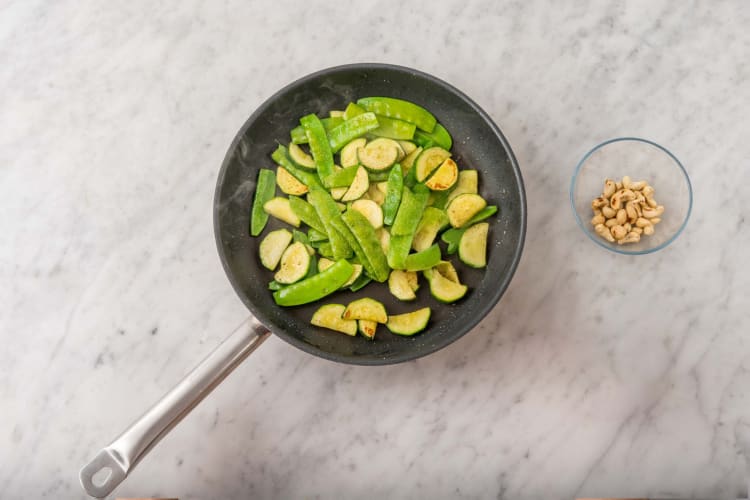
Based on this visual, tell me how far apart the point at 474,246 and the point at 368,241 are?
21 cm

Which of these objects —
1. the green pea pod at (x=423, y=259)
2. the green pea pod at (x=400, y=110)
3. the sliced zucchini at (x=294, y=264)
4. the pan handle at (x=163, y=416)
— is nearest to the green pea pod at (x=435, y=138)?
the green pea pod at (x=400, y=110)

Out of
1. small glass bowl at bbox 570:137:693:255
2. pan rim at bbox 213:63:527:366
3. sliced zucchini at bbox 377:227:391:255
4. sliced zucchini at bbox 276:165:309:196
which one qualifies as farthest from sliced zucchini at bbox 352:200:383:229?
small glass bowl at bbox 570:137:693:255

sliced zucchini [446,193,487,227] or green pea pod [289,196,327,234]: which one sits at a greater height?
green pea pod [289,196,327,234]

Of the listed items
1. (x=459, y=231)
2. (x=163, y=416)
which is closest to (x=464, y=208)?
(x=459, y=231)

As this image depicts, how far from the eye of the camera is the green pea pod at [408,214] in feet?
4.03

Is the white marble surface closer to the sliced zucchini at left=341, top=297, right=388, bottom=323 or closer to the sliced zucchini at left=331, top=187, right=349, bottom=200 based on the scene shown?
the sliced zucchini at left=341, top=297, right=388, bottom=323

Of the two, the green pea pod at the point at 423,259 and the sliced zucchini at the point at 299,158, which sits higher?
the sliced zucchini at the point at 299,158

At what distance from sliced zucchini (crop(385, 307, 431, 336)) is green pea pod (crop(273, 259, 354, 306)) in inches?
5.1

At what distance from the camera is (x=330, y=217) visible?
125 centimetres

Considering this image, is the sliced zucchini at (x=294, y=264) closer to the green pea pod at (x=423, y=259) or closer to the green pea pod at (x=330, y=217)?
the green pea pod at (x=330, y=217)

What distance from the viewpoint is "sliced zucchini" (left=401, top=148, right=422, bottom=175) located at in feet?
4.25

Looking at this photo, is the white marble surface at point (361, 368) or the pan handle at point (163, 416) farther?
the white marble surface at point (361, 368)

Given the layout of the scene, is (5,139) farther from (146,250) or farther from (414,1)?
(414,1)

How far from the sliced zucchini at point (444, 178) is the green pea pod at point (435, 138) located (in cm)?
7
